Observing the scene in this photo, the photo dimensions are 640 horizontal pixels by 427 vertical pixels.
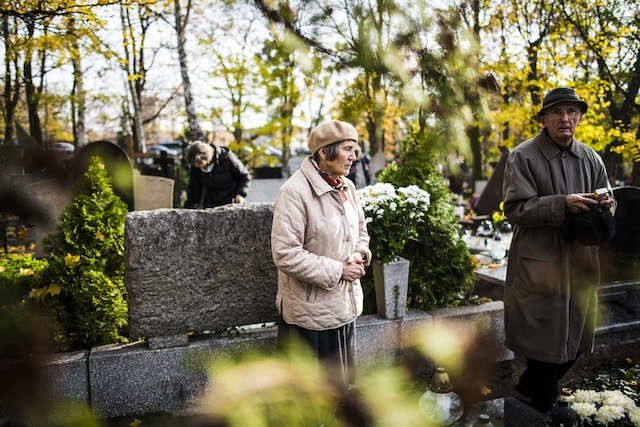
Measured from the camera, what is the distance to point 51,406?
3105 millimetres

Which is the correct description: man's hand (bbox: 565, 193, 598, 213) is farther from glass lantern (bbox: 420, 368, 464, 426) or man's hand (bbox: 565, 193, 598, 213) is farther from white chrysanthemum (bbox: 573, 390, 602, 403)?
glass lantern (bbox: 420, 368, 464, 426)

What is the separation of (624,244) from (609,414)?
273 cm

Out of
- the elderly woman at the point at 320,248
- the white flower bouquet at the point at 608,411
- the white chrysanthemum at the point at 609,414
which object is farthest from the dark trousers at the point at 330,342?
the white chrysanthemum at the point at 609,414

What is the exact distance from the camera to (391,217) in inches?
150

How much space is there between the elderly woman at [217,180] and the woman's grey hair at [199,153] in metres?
0.01

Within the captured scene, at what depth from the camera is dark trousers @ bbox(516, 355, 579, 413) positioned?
3066 millimetres

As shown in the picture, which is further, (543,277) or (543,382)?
(543,382)

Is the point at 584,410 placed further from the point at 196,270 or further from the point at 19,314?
the point at 19,314

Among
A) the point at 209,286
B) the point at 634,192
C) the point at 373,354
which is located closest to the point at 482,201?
the point at 634,192

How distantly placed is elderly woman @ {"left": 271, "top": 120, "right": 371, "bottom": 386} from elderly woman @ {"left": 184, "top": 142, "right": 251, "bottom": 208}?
3.17 metres

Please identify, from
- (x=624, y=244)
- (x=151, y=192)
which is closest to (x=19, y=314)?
(x=151, y=192)

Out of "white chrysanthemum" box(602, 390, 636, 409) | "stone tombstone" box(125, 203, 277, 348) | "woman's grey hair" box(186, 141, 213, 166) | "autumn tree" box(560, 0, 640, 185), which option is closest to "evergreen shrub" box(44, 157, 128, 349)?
"stone tombstone" box(125, 203, 277, 348)

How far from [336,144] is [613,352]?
350cm

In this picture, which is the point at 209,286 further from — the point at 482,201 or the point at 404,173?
the point at 482,201
